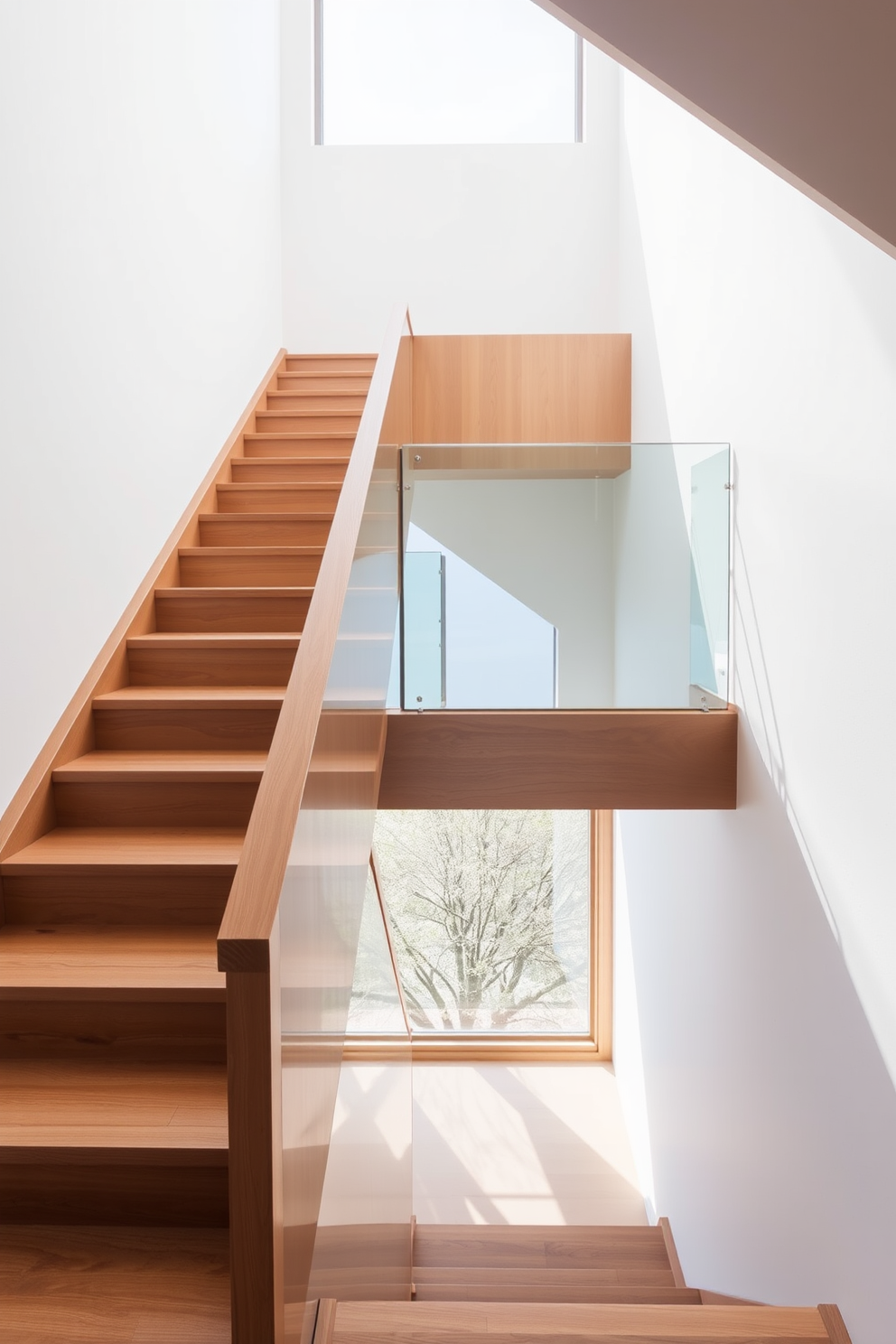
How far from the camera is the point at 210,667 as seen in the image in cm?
338

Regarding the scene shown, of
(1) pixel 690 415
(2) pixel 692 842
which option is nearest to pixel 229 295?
(1) pixel 690 415

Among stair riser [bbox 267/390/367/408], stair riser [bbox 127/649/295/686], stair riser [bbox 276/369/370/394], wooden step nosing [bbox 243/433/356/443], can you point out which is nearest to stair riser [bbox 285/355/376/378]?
stair riser [bbox 276/369/370/394]

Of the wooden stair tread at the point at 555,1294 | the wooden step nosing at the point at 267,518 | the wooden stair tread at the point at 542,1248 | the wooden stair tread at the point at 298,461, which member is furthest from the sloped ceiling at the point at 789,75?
the wooden stair tread at the point at 542,1248

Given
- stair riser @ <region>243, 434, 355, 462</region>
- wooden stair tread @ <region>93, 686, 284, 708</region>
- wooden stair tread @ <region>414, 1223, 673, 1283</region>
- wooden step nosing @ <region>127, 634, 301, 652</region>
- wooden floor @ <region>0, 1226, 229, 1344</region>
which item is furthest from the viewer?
stair riser @ <region>243, 434, 355, 462</region>

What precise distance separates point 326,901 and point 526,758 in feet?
5.37

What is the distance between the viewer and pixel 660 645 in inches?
135

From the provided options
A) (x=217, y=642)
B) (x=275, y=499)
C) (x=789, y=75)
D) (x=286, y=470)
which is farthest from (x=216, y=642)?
(x=789, y=75)

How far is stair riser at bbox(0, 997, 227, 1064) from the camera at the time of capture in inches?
83.4

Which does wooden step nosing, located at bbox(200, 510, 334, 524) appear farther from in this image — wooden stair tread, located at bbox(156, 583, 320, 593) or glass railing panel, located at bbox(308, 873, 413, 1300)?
glass railing panel, located at bbox(308, 873, 413, 1300)

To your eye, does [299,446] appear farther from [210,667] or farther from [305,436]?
[210,667]

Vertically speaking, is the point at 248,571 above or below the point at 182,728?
above

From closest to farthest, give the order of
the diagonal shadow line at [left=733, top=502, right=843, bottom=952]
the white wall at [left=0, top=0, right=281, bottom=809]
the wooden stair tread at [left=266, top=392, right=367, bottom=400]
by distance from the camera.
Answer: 1. the diagonal shadow line at [left=733, top=502, right=843, bottom=952]
2. the white wall at [left=0, top=0, right=281, bottom=809]
3. the wooden stair tread at [left=266, top=392, right=367, bottom=400]

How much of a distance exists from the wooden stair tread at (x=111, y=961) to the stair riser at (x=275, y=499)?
7.81ft

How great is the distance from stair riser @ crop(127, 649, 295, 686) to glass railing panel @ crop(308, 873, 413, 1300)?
799mm
